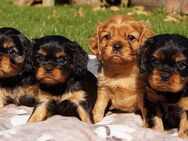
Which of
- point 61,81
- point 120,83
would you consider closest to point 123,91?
point 120,83

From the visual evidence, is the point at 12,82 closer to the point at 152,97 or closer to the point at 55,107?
the point at 55,107

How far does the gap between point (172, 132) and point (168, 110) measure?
22 cm

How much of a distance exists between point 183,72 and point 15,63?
1742mm

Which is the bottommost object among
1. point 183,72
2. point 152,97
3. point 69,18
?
point 69,18

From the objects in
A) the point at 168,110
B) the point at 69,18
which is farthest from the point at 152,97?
the point at 69,18

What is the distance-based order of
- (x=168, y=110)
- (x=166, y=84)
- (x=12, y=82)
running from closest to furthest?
1. (x=166, y=84)
2. (x=168, y=110)
3. (x=12, y=82)

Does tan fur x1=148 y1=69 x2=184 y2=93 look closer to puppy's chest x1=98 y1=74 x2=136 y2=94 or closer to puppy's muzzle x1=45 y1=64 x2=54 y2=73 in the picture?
puppy's chest x1=98 y1=74 x2=136 y2=94

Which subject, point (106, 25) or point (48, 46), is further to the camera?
point (106, 25)

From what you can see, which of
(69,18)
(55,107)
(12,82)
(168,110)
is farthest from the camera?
(69,18)

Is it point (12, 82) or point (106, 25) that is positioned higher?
point (106, 25)

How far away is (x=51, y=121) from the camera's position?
5.00 m

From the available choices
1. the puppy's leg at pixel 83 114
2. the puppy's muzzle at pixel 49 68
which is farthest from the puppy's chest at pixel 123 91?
the puppy's muzzle at pixel 49 68

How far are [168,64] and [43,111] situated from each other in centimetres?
137

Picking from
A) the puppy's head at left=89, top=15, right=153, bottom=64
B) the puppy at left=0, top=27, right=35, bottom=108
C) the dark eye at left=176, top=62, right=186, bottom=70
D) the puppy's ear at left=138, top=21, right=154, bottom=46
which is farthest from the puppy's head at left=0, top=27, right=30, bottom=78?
the dark eye at left=176, top=62, right=186, bottom=70
